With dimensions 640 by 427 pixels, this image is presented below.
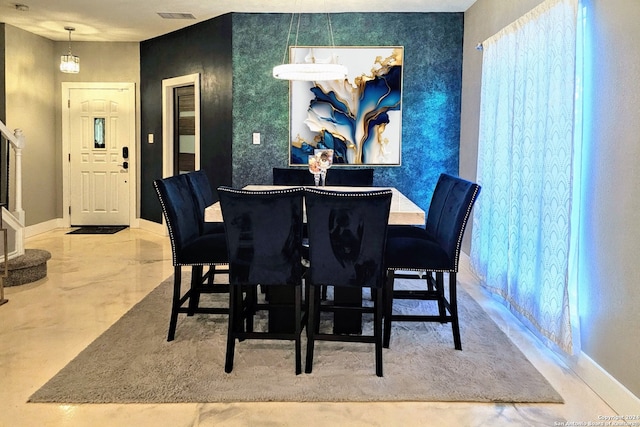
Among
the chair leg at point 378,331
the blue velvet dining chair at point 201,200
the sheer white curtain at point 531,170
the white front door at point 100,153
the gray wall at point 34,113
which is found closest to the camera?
the chair leg at point 378,331

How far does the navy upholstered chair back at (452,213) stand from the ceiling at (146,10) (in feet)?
7.68

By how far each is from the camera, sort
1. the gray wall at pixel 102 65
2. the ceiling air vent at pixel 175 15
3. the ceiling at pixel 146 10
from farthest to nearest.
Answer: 1. the gray wall at pixel 102 65
2. the ceiling air vent at pixel 175 15
3. the ceiling at pixel 146 10

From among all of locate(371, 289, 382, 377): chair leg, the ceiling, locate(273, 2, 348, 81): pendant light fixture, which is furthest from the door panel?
locate(371, 289, 382, 377): chair leg

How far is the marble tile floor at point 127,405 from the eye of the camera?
2389 mm

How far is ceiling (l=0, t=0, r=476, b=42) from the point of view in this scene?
17.5 feet

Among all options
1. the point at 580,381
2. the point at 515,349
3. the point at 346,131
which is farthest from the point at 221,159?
the point at 580,381

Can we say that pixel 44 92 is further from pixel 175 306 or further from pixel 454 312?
pixel 454 312

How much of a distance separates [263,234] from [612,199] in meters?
1.63

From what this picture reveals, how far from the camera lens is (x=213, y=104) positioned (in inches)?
240

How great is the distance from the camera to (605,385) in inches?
102

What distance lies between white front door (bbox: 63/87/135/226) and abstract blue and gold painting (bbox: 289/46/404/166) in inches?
116

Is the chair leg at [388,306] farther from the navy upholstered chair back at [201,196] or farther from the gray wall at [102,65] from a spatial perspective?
the gray wall at [102,65]

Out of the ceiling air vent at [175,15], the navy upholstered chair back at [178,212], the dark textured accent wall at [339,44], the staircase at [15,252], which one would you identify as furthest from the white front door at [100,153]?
the navy upholstered chair back at [178,212]

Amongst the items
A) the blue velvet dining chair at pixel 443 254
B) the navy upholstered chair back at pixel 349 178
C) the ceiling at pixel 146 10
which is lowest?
the blue velvet dining chair at pixel 443 254
